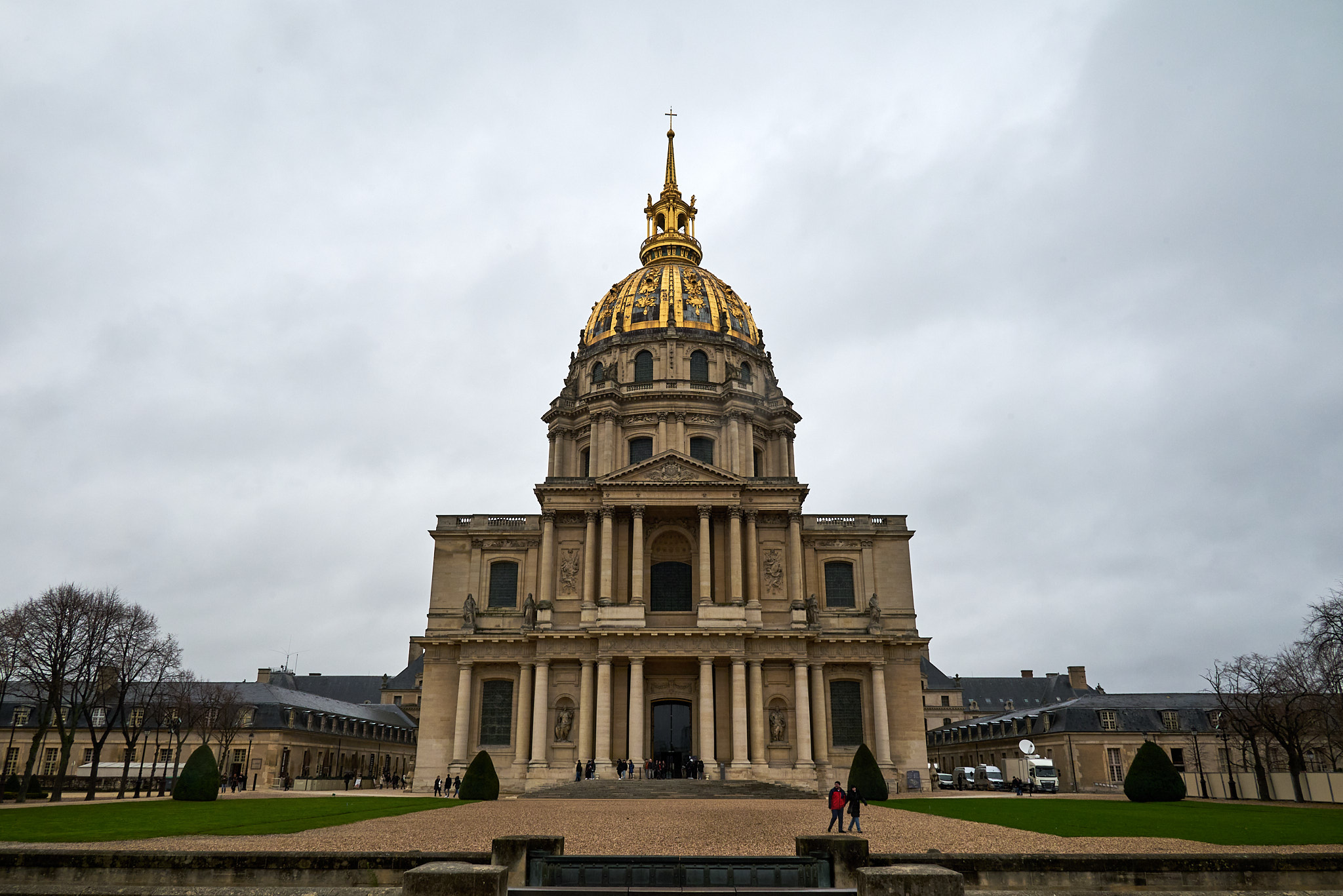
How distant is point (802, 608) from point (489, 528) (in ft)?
57.3

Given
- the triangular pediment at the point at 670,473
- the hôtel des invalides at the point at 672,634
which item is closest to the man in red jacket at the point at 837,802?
the hôtel des invalides at the point at 672,634

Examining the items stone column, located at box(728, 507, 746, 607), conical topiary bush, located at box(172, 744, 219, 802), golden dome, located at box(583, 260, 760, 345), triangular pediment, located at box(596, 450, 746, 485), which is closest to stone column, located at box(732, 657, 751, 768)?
stone column, located at box(728, 507, 746, 607)

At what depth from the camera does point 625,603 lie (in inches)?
1886

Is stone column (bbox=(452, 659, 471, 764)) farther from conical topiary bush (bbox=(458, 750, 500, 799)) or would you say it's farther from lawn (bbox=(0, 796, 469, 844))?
conical topiary bush (bbox=(458, 750, 500, 799))

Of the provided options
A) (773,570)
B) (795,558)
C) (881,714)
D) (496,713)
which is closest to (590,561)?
(496,713)

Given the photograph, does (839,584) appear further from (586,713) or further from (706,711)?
(586,713)

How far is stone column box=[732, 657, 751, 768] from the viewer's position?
4315cm

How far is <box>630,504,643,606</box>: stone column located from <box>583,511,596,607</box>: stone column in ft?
6.45

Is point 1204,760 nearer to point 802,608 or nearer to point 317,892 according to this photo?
point 802,608

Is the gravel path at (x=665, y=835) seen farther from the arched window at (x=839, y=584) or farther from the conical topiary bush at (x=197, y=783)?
the arched window at (x=839, y=584)

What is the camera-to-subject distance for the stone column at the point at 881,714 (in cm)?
4550

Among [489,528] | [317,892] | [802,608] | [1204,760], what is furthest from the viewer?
[1204,760]

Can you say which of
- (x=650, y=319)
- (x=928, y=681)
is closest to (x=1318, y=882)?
(x=650, y=319)

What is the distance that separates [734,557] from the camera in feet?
156
